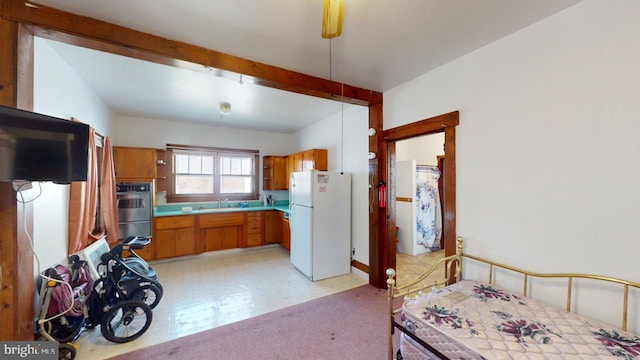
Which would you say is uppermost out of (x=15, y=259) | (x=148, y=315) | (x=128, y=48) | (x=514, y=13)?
(x=514, y=13)

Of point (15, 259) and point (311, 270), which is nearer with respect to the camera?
point (15, 259)

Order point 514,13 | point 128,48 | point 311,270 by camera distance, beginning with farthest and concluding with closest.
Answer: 1. point 311,270
2. point 128,48
3. point 514,13

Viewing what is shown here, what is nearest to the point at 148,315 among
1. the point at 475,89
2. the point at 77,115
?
the point at 77,115

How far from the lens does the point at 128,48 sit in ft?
6.08

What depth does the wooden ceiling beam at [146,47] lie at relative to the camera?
5.22 feet

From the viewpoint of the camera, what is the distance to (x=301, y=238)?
365cm

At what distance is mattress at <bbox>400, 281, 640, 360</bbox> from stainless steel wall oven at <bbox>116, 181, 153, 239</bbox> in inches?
164

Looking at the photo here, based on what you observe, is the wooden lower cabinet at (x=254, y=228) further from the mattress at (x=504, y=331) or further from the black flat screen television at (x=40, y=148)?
the mattress at (x=504, y=331)

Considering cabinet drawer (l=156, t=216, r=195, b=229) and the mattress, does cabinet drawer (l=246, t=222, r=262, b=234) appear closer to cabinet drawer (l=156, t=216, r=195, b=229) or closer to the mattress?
cabinet drawer (l=156, t=216, r=195, b=229)

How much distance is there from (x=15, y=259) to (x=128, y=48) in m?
1.69

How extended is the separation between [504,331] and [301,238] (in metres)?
2.67

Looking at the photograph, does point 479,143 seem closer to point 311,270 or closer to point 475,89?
point 475,89

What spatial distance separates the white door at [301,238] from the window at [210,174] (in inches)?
80.7

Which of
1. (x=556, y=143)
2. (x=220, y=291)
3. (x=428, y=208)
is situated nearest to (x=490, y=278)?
(x=556, y=143)
